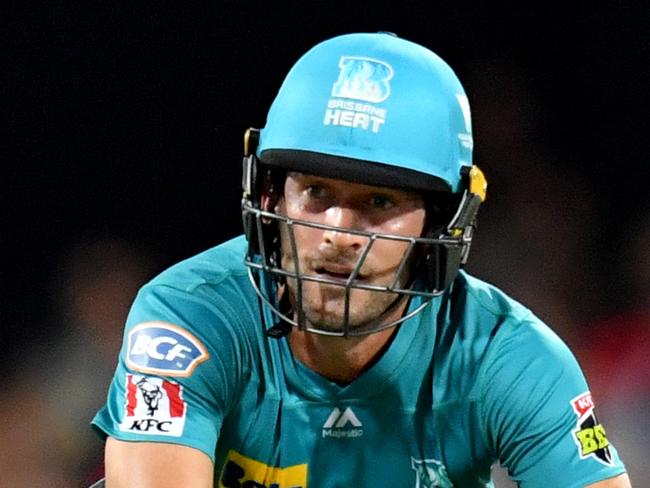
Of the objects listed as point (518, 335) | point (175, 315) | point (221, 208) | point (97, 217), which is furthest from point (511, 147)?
point (175, 315)

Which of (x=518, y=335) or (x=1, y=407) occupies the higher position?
(x=518, y=335)

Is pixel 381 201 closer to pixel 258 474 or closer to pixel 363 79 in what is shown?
pixel 363 79

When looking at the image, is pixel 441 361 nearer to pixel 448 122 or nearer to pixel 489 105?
pixel 448 122

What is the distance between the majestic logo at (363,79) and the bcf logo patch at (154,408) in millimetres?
465

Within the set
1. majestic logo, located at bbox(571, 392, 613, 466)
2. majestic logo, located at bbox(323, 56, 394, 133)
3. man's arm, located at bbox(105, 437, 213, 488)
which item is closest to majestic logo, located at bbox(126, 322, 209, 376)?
man's arm, located at bbox(105, 437, 213, 488)

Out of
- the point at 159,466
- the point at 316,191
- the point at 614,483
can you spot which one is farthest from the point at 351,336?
the point at 614,483

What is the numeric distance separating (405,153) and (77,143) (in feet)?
3.91

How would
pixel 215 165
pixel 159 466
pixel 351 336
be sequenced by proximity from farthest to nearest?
pixel 215 165 < pixel 351 336 < pixel 159 466

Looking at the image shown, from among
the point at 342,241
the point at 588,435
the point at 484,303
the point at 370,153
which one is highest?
the point at 370,153

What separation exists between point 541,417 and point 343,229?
1.30ft

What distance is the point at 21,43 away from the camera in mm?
2738

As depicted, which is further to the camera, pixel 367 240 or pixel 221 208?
pixel 221 208

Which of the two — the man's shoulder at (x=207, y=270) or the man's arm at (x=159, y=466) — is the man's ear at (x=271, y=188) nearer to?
the man's shoulder at (x=207, y=270)

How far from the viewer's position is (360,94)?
178cm
